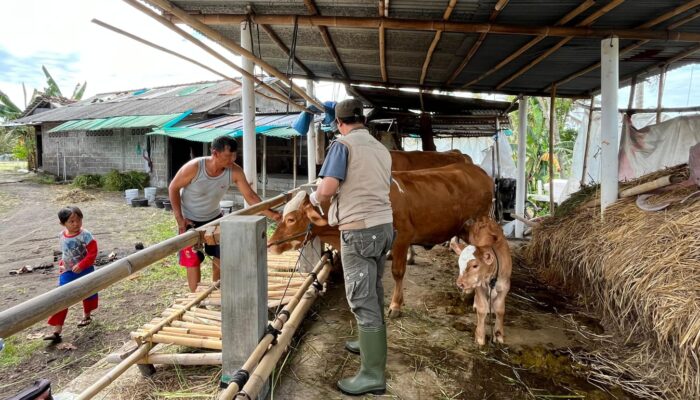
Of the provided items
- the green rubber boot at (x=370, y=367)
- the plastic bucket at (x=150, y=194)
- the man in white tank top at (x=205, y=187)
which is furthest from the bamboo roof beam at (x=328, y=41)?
the plastic bucket at (x=150, y=194)

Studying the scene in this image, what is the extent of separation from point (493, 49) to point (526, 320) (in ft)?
10.5

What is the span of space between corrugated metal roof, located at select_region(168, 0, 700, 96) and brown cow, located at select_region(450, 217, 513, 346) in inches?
81.7

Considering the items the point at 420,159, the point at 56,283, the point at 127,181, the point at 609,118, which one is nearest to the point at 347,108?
the point at 609,118

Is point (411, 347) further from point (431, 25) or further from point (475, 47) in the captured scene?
point (475, 47)

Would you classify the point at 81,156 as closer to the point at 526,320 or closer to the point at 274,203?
the point at 274,203

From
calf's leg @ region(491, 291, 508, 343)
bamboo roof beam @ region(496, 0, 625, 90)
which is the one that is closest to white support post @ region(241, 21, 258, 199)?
calf's leg @ region(491, 291, 508, 343)

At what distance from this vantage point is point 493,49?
4.97 meters

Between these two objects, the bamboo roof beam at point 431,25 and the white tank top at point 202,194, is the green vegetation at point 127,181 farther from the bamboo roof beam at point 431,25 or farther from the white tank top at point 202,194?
the bamboo roof beam at point 431,25

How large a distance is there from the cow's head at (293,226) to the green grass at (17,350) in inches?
133

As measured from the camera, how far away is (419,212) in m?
4.21

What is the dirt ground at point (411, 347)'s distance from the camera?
9.50 feet

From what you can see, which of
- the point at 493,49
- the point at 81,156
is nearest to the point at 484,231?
the point at 493,49

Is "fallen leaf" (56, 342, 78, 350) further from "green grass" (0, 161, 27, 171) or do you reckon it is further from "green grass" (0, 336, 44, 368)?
"green grass" (0, 161, 27, 171)

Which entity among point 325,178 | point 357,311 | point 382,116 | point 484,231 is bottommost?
point 357,311
